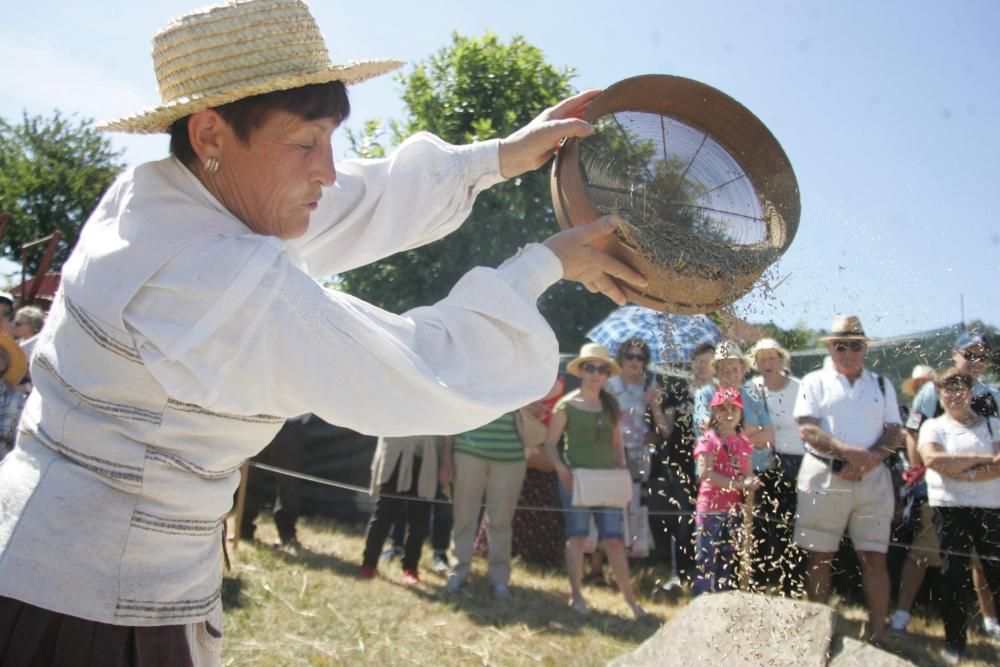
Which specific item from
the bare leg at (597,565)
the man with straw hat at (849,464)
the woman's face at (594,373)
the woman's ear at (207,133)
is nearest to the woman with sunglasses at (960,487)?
the man with straw hat at (849,464)

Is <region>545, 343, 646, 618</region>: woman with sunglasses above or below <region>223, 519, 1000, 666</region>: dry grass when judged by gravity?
above

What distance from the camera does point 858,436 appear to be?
16.0 ft

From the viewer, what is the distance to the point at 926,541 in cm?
528

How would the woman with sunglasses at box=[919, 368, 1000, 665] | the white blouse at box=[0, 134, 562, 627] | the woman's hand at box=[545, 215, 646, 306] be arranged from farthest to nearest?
the woman with sunglasses at box=[919, 368, 1000, 665] < the woman's hand at box=[545, 215, 646, 306] < the white blouse at box=[0, 134, 562, 627]

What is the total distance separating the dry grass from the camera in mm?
4785

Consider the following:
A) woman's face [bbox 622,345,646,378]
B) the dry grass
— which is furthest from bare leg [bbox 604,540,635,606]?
woman's face [bbox 622,345,646,378]

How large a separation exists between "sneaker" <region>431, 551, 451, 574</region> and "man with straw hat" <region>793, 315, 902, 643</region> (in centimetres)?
273

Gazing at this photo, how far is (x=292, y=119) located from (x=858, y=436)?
13.6 feet

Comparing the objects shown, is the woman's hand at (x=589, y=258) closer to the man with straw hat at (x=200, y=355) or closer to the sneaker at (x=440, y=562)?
the man with straw hat at (x=200, y=355)

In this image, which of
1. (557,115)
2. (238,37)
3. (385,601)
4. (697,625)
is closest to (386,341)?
(238,37)

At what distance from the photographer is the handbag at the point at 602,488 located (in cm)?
576

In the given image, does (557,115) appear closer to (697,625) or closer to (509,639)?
(697,625)

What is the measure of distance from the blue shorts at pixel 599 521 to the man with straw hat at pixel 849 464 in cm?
117

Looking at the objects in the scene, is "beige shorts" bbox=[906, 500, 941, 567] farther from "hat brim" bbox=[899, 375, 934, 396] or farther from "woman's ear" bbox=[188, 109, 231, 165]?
"woman's ear" bbox=[188, 109, 231, 165]
